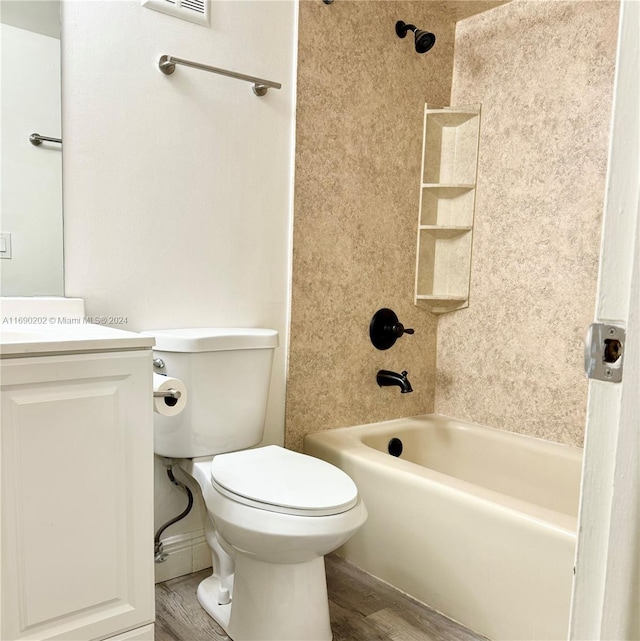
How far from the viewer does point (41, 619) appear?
120cm

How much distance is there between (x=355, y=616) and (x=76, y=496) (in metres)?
0.98

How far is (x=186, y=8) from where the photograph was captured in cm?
184

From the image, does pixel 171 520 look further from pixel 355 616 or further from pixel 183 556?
pixel 355 616

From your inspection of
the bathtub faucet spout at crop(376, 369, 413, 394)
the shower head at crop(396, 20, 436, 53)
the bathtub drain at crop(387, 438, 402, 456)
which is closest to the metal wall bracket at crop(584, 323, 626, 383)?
the bathtub faucet spout at crop(376, 369, 413, 394)

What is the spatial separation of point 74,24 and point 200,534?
5.47 feet

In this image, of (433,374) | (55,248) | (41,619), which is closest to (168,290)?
(55,248)

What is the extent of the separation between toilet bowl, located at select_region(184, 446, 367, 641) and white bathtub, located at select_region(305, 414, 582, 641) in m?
0.36

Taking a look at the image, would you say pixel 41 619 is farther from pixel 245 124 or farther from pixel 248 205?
pixel 245 124

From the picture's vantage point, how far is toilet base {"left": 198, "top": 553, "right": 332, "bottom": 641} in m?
1.55

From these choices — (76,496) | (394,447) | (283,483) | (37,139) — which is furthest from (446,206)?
(76,496)

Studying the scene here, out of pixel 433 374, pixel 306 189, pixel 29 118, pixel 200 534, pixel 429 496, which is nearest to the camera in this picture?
pixel 29 118

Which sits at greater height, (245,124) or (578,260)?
(245,124)

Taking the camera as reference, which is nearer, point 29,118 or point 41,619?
point 41,619

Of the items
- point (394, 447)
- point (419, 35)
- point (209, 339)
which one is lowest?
point (394, 447)
